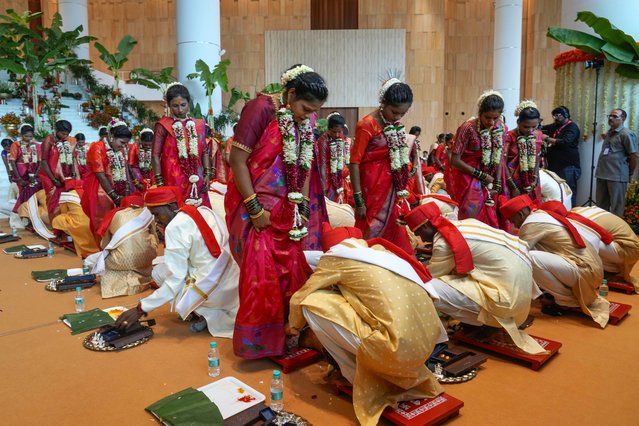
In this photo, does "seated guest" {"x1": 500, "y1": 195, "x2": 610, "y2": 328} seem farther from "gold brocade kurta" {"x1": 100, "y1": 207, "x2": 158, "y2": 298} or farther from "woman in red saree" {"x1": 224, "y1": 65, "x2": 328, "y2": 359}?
"gold brocade kurta" {"x1": 100, "y1": 207, "x2": 158, "y2": 298}

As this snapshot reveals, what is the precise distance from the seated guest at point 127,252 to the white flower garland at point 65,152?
3470mm

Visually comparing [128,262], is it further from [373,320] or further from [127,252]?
[373,320]

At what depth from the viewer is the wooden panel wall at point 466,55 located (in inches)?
692

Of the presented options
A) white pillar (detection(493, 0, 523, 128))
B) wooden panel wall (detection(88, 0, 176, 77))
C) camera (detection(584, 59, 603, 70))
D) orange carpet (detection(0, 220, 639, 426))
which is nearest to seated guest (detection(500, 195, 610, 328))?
orange carpet (detection(0, 220, 639, 426))

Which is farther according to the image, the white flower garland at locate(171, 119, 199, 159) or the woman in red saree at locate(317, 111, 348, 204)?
the woman in red saree at locate(317, 111, 348, 204)

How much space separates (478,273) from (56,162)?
21.8 feet

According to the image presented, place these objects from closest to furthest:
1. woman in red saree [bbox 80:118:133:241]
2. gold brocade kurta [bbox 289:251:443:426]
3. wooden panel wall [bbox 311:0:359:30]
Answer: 1. gold brocade kurta [bbox 289:251:443:426]
2. woman in red saree [bbox 80:118:133:241]
3. wooden panel wall [bbox 311:0:359:30]

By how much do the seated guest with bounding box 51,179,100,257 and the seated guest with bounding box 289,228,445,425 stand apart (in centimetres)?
452

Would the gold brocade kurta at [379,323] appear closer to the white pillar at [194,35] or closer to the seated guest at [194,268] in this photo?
the seated guest at [194,268]

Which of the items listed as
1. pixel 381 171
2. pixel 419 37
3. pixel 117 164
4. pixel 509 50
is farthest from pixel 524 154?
pixel 419 37

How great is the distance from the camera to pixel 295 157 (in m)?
3.04

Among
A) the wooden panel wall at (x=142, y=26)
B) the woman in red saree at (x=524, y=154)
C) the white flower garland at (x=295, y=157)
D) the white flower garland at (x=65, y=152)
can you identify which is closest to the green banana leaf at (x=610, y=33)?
the woman in red saree at (x=524, y=154)

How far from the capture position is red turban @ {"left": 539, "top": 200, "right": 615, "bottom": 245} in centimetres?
389

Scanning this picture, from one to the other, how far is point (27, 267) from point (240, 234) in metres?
3.89
